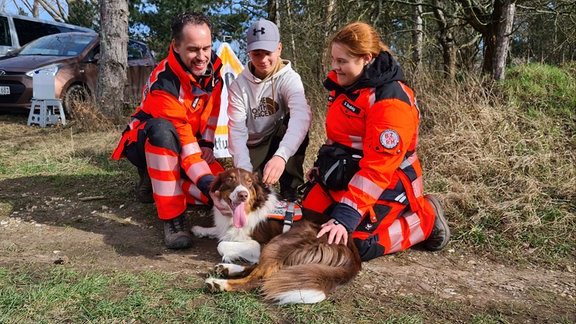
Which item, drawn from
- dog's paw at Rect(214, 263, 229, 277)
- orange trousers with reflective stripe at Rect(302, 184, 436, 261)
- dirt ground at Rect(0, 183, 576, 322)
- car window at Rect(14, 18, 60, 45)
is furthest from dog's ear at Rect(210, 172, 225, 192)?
car window at Rect(14, 18, 60, 45)

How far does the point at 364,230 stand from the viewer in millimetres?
3289

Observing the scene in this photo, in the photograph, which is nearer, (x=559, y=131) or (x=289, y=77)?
(x=289, y=77)

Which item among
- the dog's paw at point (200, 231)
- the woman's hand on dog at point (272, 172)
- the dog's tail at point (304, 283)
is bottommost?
the dog's paw at point (200, 231)

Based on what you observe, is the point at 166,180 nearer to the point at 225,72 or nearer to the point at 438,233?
the point at 438,233

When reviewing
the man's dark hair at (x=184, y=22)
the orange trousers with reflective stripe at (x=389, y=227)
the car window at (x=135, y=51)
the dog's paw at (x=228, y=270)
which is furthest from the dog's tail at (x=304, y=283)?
the car window at (x=135, y=51)

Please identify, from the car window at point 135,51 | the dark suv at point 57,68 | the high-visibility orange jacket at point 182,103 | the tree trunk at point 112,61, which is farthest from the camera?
the car window at point 135,51

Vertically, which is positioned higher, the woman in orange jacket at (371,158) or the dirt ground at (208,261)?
the woman in orange jacket at (371,158)

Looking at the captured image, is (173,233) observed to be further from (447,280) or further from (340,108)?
(447,280)

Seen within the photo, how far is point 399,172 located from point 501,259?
119 centimetres

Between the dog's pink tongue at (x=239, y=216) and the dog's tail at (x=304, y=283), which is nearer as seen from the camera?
the dog's tail at (x=304, y=283)

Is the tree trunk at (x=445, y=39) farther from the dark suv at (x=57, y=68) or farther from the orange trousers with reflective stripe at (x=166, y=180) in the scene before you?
the dark suv at (x=57, y=68)

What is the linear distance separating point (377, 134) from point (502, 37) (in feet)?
15.0

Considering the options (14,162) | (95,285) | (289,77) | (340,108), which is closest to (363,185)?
(340,108)

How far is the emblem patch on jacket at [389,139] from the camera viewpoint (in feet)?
9.62
